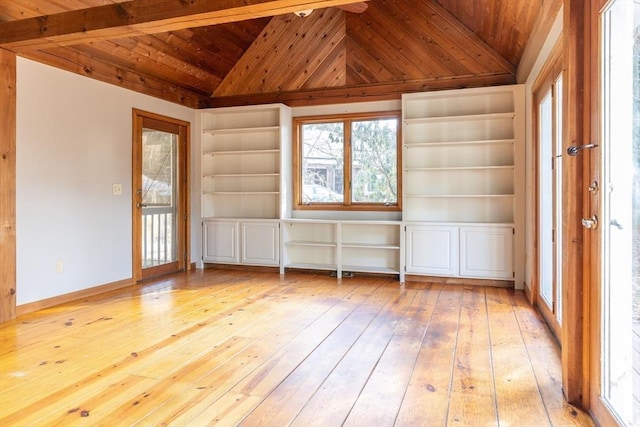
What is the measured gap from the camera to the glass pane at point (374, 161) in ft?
18.4

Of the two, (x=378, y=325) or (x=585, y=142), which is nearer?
(x=585, y=142)

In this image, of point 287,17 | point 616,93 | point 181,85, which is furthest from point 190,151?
point 616,93

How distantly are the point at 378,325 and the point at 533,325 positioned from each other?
1243mm

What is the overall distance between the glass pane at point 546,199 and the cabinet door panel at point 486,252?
3.01 ft

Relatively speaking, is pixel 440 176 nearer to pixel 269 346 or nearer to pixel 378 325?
pixel 378 325

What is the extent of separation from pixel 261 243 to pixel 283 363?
3.35 metres

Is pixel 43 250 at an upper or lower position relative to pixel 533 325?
upper

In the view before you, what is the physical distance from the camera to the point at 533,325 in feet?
11.3

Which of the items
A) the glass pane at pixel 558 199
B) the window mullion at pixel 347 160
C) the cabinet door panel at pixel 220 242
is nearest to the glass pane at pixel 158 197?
the cabinet door panel at pixel 220 242

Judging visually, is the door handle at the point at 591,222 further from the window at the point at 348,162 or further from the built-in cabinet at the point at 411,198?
the window at the point at 348,162

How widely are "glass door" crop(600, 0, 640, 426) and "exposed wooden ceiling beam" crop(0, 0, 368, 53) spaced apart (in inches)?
60.9

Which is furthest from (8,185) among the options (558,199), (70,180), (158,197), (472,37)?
(472,37)

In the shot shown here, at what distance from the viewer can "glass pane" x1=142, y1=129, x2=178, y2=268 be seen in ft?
17.7

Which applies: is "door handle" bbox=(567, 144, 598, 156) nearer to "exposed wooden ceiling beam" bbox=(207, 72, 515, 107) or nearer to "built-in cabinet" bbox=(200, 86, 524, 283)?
"built-in cabinet" bbox=(200, 86, 524, 283)
